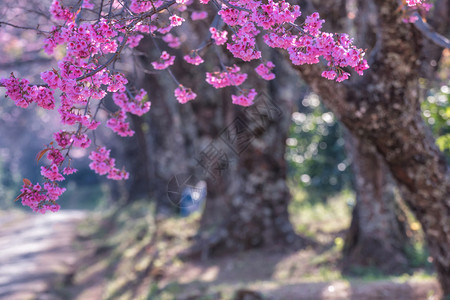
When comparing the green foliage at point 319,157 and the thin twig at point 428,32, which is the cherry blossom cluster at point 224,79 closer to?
the thin twig at point 428,32

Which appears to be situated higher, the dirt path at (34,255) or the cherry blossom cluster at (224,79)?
the dirt path at (34,255)

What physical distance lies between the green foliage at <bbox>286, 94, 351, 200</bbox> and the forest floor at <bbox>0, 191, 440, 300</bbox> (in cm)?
57

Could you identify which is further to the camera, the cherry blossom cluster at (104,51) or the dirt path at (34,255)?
the dirt path at (34,255)

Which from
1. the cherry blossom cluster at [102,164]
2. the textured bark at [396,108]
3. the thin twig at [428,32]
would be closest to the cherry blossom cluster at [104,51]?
the cherry blossom cluster at [102,164]

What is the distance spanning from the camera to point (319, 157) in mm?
13758

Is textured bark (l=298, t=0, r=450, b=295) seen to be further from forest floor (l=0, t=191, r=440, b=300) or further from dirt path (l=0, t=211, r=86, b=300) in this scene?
dirt path (l=0, t=211, r=86, b=300)

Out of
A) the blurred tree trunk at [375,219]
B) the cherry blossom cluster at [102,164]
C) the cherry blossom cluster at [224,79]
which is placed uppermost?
the cherry blossom cluster at [102,164]

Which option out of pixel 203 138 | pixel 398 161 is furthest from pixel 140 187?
pixel 398 161

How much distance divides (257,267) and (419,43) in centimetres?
482

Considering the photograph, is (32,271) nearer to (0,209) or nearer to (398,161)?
(398,161)

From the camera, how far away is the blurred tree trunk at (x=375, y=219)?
313 inches

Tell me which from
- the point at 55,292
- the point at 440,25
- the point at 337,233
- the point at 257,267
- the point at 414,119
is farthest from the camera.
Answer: the point at 337,233

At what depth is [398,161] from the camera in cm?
527

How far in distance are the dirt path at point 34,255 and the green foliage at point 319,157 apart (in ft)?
20.3
